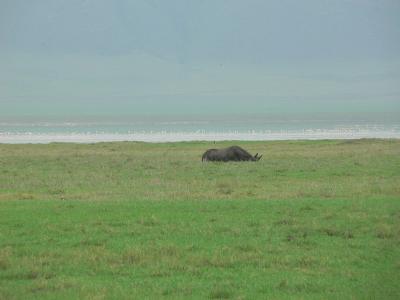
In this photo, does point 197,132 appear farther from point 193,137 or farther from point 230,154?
point 230,154

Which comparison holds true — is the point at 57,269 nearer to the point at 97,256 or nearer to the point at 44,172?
the point at 97,256

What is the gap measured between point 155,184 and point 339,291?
40.9 feet

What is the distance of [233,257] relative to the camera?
1108 centimetres

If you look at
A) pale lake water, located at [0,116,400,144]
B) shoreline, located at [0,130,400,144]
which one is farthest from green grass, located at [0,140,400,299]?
pale lake water, located at [0,116,400,144]

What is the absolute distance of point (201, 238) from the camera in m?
12.6

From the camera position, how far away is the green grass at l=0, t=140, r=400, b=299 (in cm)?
965

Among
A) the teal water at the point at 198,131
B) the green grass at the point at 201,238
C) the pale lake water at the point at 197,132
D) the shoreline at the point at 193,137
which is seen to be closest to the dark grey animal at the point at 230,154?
the green grass at the point at 201,238

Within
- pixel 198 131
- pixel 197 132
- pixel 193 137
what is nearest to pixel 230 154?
pixel 193 137

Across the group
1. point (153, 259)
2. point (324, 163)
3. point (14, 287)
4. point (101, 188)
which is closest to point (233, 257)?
point (153, 259)

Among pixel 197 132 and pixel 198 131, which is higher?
pixel 198 131

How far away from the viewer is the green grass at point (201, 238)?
31.7 ft

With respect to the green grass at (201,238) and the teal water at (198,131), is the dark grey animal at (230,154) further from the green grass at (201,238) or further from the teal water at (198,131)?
the teal water at (198,131)

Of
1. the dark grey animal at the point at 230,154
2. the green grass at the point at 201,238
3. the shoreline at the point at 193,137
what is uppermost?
the shoreline at the point at 193,137

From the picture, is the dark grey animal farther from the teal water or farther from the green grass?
the teal water
